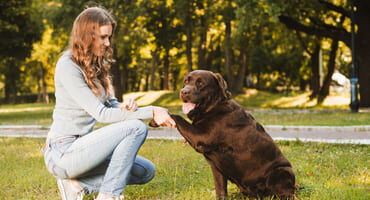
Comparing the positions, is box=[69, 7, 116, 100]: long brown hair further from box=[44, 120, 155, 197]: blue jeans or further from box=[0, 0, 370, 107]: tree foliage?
box=[0, 0, 370, 107]: tree foliage

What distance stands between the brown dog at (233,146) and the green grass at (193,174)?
1.41 feet

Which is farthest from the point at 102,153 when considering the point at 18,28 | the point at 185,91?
the point at 18,28

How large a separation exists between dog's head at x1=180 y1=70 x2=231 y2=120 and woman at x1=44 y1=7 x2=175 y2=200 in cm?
28

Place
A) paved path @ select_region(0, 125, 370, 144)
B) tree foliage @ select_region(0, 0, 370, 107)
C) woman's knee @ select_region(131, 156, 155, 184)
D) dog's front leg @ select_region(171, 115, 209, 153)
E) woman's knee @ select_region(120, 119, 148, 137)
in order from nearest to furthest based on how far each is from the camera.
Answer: dog's front leg @ select_region(171, 115, 209, 153), woman's knee @ select_region(120, 119, 148, 137), woman's knee @ select_region(131, 156, 155, 184), paved path @ select_region(0, 125, 370, 144), tree foliage @ select_region(0, 0, 370, 107)

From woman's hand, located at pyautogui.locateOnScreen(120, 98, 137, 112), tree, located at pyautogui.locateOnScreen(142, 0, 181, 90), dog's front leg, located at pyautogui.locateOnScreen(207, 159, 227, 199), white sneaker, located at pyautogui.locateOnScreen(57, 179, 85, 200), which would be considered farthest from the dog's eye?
tree, located at pyautogui.locateOnScreen(142, 0, 181, 90)

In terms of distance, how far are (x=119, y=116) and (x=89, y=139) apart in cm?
37

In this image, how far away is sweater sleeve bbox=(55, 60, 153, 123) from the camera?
3459mm

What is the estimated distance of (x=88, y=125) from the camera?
3.68m

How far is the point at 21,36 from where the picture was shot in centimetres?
1841

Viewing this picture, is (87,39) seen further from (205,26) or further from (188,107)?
(205,26)

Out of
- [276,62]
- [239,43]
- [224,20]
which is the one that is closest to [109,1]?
[224,20]

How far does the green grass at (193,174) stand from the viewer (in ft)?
13.7

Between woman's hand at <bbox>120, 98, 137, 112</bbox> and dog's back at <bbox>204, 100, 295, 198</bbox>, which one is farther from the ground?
woman's hand at <bbox>120, 98, 137, 112</bbox>

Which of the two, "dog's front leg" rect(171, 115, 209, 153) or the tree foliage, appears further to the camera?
the tree foliage
